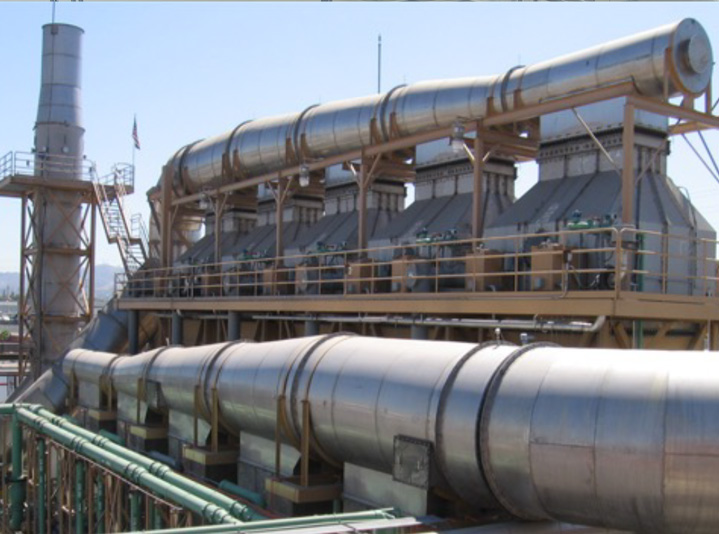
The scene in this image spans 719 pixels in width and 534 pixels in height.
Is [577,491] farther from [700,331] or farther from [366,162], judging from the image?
[366,162]

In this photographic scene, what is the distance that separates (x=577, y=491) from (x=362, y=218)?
13.7 metres

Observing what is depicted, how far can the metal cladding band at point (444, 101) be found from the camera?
14875 mm

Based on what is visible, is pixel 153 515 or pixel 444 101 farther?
pixel 444 101

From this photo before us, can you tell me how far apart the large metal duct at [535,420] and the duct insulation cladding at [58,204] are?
850 inches

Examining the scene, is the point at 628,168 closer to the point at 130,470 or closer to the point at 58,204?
the point at 130,470

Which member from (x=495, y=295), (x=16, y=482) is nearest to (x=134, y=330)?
(x=16, y=482)

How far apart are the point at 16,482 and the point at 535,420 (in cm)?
1151

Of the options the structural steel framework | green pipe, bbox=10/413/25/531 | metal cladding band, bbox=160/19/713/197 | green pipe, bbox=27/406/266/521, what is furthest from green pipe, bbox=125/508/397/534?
metal cladding band, bbox=160/19/713/197

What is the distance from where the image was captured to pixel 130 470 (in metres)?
10.5

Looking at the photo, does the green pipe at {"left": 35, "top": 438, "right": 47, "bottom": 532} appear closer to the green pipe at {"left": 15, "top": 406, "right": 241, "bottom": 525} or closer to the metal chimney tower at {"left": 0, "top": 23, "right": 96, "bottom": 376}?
the green pipe at {"left": 15, "top": 406, "right": 241, "bottom": 525}

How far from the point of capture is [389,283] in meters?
18.7

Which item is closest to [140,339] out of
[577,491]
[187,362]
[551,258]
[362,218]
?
[362,218]

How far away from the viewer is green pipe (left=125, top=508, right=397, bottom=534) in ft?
22.2

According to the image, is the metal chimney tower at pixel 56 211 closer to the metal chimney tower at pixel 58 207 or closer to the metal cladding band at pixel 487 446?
the metal chimney tower at pixel 58 207
